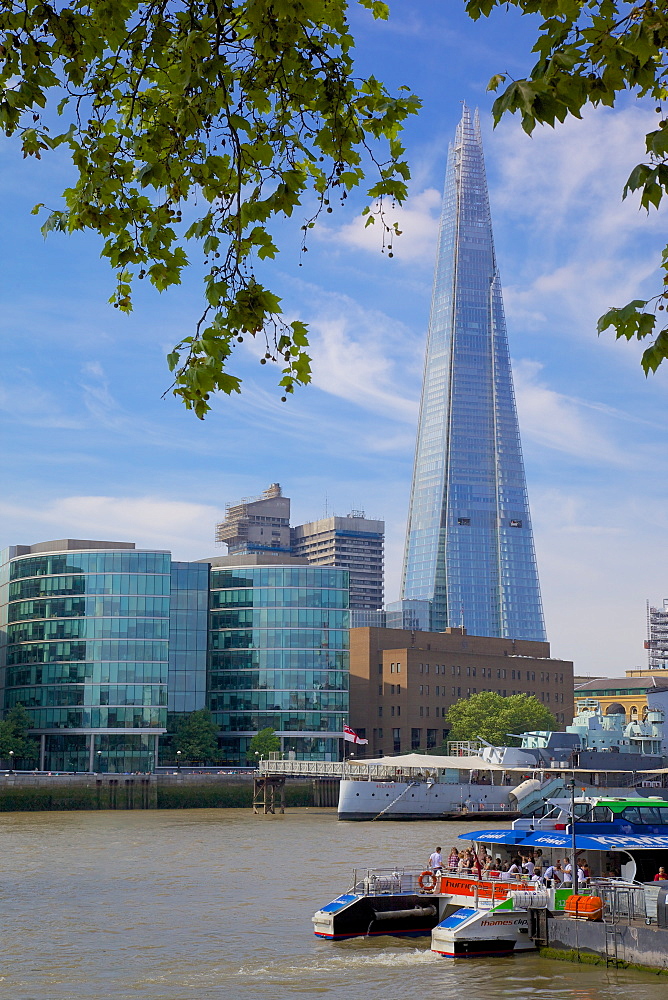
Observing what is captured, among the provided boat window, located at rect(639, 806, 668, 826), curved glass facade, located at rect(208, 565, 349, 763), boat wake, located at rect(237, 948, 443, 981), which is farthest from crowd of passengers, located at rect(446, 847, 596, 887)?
curved glass facade, located at rect(208, 565, 349, 763)

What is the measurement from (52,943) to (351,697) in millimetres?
122911

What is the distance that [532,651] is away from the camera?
182 m

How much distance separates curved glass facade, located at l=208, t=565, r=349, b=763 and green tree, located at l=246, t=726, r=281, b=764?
17.2ft

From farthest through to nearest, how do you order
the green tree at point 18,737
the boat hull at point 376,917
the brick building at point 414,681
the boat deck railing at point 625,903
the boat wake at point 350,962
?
the brick building at point 414,681 → the green tree at point 18,737 → the boat hull at point 376,917 → the boat deck railing at point 625,903 → the boat wake at point 350,962

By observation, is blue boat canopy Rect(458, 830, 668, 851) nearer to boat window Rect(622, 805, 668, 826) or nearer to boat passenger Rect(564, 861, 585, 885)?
boat passenger Rect(564, 861, 585, 885)

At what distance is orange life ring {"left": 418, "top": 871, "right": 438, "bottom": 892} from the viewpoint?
34469 millimetres

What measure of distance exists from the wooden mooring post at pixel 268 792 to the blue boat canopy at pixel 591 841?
62632 millimetres

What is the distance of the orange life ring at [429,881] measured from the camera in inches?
1357

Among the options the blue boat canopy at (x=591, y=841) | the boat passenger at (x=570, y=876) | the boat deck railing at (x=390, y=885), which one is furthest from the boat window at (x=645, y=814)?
the boat deck railing at (x=390, y=885)

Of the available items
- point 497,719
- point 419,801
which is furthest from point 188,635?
point 419,801

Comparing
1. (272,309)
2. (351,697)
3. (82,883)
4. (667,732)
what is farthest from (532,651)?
(272,309)

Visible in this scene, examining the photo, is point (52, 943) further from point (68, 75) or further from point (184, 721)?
point (184, 721)

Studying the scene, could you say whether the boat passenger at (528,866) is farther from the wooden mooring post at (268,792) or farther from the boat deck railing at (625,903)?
the wooden mooring post at (268,792)

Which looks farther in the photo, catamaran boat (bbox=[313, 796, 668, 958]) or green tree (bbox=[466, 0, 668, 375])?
catamaran boat (bbox=[313, 796, 668, 958])
